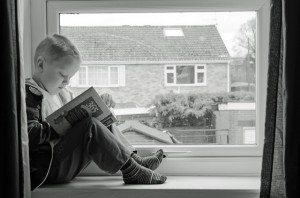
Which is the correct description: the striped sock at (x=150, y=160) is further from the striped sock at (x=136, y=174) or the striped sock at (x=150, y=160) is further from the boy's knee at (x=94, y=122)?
the boy's knee at (x=94, y=122)

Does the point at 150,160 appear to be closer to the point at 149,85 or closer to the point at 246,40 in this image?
the point at 149,85

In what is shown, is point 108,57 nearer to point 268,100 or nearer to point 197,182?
point 197,182

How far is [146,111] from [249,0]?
563 millimetres

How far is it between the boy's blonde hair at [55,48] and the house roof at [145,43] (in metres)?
0.19

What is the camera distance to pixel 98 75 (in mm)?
1925

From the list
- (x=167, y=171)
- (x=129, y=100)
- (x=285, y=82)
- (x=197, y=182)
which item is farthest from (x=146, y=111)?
(x=285, y=82)

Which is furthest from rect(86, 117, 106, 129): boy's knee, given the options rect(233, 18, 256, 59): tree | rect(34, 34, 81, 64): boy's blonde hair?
rect(233, 18, 256, 59): tree

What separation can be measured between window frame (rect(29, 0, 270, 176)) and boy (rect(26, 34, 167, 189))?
5.7 inches

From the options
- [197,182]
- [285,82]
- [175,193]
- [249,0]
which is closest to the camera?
[285,82]

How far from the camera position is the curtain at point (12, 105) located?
1415mm

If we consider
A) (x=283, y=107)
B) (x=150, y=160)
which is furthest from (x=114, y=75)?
(x=283, y=107)

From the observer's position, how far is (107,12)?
1901 mm

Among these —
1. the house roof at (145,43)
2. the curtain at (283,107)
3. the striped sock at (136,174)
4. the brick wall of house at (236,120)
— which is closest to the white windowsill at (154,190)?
the striped sock at (136,174)

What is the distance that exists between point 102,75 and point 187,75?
0.32 metres
